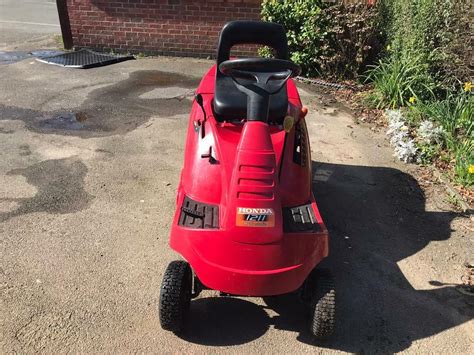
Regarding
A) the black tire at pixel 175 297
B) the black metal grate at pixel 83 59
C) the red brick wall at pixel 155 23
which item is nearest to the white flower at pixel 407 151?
the black tire at pixel 175 297

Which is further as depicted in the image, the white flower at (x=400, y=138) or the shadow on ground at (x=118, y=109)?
the shadow on ground at (x=118, y=109)

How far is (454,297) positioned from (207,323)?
1778 millimetres

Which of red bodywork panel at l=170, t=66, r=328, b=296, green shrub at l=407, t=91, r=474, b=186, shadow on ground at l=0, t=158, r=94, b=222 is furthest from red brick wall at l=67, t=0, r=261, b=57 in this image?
red bodywork panel at l=170, t=66, r=328, b=296

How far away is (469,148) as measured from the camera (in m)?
4.59

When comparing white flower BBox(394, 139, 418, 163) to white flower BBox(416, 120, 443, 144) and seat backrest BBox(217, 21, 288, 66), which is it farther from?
seat backrest BBox(217, 21, 288, 66)

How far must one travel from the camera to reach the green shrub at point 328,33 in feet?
22.7

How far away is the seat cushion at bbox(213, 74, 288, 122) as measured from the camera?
3.06 m

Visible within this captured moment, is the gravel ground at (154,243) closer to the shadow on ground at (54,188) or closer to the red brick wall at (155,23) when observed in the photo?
the shadow on ground at (54,188)

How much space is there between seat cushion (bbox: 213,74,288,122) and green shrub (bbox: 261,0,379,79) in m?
4.31

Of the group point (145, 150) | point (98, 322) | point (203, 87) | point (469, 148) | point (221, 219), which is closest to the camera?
point (221, 219)

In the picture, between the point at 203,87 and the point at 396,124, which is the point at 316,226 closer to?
the point at 203,87

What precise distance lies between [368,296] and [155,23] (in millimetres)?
6711

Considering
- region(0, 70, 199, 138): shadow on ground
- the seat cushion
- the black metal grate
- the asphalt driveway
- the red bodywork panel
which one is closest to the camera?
the red bodywork panel

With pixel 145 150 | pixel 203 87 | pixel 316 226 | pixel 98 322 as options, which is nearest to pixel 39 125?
pixel 145 150
